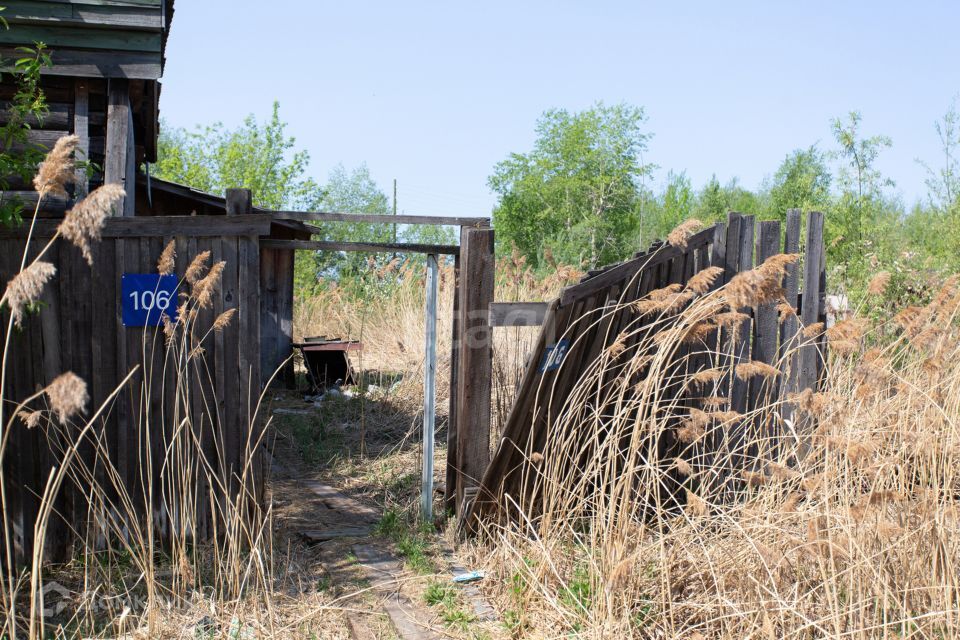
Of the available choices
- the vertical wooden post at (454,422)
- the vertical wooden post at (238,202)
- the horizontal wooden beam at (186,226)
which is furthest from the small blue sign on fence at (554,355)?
the vertical wooden post at (238,202)

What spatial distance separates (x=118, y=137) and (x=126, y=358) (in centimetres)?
337

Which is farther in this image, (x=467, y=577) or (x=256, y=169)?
(x=256, y=169)

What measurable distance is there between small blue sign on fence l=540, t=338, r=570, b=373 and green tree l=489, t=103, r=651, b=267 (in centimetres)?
2613

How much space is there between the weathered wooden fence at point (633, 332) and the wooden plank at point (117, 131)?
14.2 feet

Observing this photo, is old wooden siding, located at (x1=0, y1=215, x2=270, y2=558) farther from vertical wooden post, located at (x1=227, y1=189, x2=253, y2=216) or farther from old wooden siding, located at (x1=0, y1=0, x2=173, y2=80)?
old wooden siding, located at (x1=0, y1=0, x2=173, y2=80)

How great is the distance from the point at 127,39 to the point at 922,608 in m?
7.40

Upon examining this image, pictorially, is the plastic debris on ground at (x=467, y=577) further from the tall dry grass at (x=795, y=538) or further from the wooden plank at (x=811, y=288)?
the wooden plank at (x=811, y=288)

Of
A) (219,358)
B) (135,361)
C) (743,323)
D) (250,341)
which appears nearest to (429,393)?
(250,341)

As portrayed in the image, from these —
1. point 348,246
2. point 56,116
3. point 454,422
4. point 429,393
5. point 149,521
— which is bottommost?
point 149,521

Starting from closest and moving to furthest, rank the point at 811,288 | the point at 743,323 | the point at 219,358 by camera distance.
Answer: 1. the point at 219,358
2. the point at 743,323
3. the point at 811,288

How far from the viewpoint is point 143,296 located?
4.96 m

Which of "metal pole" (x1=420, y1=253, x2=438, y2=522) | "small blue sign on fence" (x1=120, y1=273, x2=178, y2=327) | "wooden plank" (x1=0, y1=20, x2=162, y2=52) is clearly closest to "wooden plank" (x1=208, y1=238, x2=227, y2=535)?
"small blue sign on fence" (x1=120, y1=273, x2=178, y2=327)

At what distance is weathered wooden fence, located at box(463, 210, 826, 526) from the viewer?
5012 mm

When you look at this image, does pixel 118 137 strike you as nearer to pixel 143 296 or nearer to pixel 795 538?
pixel 143 296
